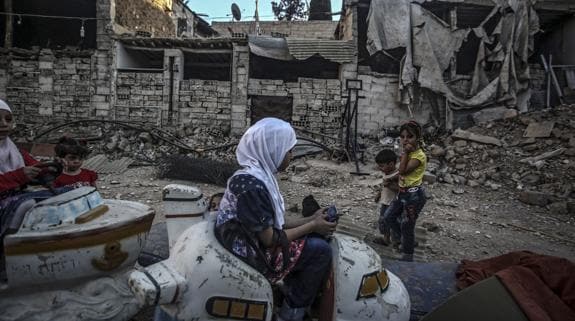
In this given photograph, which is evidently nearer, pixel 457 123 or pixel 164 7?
pixel 457 123

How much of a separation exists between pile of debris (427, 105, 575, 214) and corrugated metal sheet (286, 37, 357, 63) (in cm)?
390

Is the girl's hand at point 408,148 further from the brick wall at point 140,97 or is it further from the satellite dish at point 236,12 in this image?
the satellite dish at point 236,12

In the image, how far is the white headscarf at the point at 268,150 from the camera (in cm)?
175

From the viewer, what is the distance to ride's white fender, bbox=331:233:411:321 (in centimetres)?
177

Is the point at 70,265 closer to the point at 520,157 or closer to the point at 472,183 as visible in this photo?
the point at 472,183

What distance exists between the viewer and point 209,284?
158 centimetres

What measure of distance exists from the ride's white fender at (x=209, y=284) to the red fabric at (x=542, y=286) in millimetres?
1114

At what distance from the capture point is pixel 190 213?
2209 millimetres

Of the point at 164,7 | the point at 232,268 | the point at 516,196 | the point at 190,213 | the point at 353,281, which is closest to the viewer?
the point at 232,268

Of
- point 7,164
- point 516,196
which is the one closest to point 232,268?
point 7,164

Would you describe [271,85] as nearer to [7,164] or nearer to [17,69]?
[17,69]

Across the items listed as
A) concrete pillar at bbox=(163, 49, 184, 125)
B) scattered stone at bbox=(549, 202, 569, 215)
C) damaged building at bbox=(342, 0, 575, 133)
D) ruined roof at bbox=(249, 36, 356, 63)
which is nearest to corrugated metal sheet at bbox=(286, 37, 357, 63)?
ruined roof at bbox=(249, 36, 356, 63)

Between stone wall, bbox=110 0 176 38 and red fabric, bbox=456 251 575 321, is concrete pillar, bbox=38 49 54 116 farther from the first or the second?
red fabric, bbox=456 251 575 321

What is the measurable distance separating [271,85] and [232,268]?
10.5 meters
